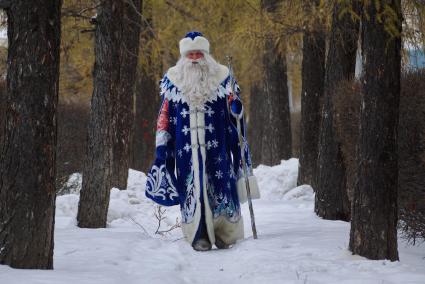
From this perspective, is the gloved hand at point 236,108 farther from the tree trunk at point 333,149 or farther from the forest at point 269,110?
the tree trunk at point 333,149

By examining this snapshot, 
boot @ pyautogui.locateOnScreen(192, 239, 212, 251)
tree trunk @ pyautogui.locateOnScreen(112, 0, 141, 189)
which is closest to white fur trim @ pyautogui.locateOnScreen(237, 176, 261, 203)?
boot @ pyautogui.locateOnScreen(192, 239, 212, 251)

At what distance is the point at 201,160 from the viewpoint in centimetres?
666

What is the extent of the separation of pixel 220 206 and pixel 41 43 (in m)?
3.10

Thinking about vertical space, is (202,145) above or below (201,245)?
above

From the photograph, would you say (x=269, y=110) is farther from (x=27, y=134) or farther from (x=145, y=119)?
(x=27, y=134)

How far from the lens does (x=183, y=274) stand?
5.18 meters

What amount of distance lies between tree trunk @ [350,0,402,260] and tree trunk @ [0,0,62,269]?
2294mm

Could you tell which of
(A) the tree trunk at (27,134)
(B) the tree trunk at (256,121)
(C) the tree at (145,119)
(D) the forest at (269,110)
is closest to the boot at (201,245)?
(D) the forest at (269,110)

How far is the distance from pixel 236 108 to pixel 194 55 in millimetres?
714

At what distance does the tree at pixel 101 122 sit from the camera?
713cm

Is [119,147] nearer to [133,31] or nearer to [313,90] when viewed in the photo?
[133,31]

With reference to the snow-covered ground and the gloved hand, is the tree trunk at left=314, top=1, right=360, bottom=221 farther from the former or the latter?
the gloved hand

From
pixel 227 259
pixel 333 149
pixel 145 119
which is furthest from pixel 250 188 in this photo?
pixel 145 119

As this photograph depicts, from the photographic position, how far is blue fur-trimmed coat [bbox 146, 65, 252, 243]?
6.68 m
